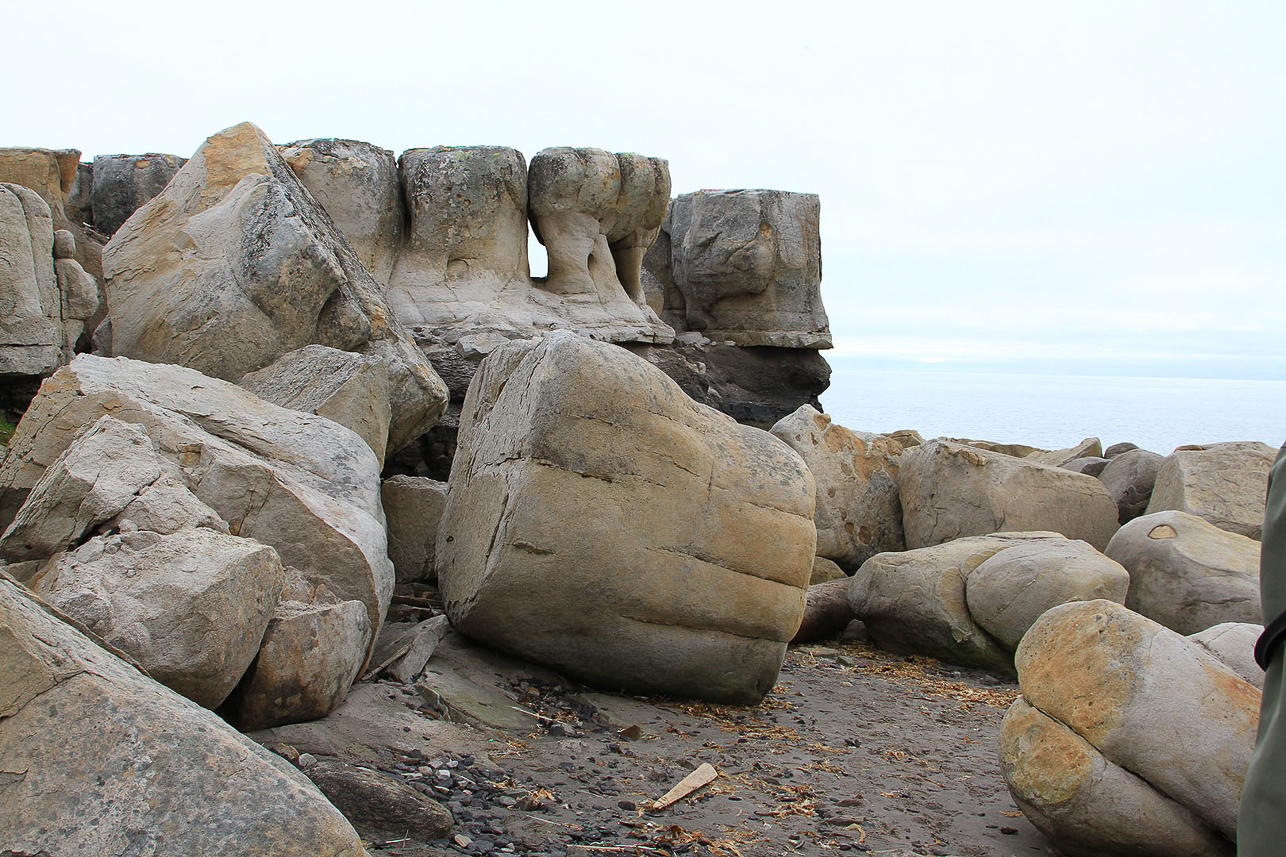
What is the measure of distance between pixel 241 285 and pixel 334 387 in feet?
3.11

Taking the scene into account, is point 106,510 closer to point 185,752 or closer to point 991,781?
point 185,752

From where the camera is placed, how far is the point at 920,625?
5.72 metres

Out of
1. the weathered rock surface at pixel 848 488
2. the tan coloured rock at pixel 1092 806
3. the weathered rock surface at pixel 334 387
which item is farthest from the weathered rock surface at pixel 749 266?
the tan coloured rock at pixel 1092 806

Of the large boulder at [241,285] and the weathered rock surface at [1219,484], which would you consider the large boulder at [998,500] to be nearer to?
the weathered rock surface at [1219,484]

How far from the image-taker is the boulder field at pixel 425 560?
1999 millimetres

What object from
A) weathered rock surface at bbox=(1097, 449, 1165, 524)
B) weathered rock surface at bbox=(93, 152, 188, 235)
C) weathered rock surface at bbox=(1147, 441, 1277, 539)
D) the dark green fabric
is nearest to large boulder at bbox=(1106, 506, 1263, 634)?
weathered rock surface at bbox=(1147, 441, 1277, 539)

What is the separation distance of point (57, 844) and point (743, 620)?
288cm

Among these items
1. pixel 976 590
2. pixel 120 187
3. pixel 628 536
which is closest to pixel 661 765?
pixel 628 536

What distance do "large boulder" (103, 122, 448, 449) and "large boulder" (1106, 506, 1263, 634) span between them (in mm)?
3951

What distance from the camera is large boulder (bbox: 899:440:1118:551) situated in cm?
680

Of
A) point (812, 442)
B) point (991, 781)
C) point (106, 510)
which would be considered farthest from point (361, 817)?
point (812, 442)

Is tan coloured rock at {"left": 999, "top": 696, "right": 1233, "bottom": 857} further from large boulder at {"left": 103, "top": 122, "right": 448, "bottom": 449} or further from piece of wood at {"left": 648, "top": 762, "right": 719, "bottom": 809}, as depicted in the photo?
large boulder at {"left": 103, "top": 122, "right": 448, "bottom": 449}

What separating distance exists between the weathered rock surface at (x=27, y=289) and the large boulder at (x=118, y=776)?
143 inches

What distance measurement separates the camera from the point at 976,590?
5.51 metres
